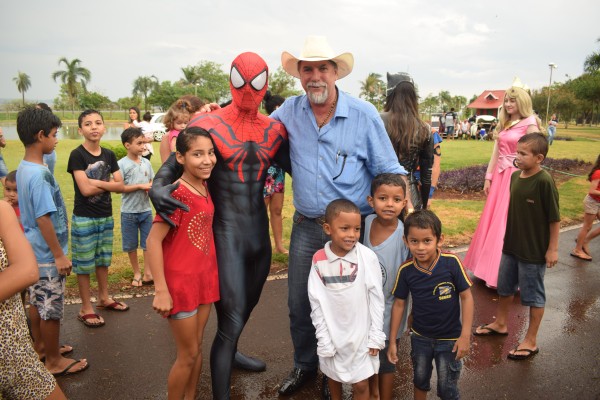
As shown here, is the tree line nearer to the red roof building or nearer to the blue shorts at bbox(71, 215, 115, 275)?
the red roof building

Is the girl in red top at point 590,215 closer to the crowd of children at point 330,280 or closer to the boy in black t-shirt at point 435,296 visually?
the crowd of children at point 330,280

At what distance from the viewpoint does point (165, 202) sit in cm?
244

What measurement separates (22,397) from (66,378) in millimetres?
1489

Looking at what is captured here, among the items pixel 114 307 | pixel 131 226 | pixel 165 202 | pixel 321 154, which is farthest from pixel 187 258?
pixel 131 226

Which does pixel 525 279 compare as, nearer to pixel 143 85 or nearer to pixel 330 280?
pixel 330 280

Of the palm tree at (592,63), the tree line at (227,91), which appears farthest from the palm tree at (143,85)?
the palm tree at (592,63)

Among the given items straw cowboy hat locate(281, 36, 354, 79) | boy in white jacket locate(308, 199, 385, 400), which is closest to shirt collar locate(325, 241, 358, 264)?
boy in white jacket locate(308, 199, 385, 400)

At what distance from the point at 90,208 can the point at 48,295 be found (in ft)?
3.70

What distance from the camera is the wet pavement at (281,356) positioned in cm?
326

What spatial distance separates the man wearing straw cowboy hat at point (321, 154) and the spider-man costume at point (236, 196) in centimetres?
29

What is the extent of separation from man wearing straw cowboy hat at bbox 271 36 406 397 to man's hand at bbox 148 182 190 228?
3.19 feet

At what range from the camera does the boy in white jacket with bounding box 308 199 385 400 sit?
2.67 m

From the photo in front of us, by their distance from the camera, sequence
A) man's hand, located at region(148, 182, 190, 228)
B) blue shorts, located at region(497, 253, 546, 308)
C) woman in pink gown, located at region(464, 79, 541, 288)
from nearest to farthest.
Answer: man's hand, located at region(148, 182, 190, 228)
blue shorts, located at region(497, 253, 546, 308)
woman in pink gown, located at region(464, 79, 541, 288)

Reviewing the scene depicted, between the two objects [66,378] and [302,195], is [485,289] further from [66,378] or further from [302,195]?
[66,378]
